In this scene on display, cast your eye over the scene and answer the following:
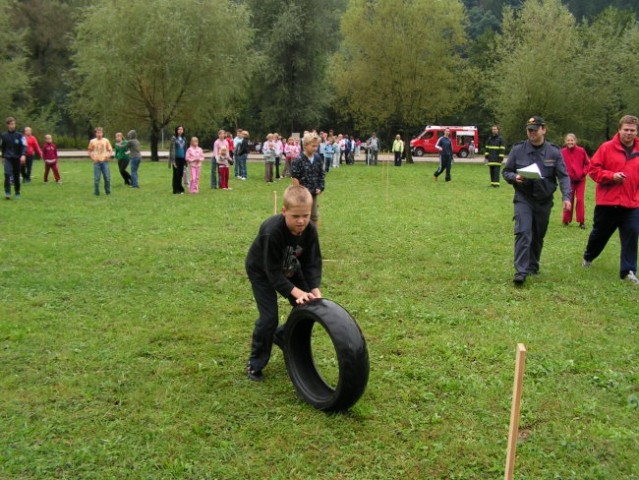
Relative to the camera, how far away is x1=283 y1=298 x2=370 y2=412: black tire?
4.50 m

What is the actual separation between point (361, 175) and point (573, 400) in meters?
23.6

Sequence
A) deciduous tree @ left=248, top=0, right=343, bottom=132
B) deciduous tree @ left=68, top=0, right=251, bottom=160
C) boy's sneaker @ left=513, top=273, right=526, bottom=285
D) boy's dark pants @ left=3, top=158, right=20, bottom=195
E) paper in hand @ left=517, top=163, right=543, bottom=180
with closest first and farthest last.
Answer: paper in hand @ left=517, top=163, right=543, bottom=180 → boy's sneaker @ left=513, top=273, right=526, bottom=285 → boy's dark pants @ left=3, top=158, right=20, bottom=195 → deciduous tree @ left=68, top=0, right=251, bottom=160 → deciduous tree @ left=248, top=0, right=343, bottom=132

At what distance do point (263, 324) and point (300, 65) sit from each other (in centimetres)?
4456

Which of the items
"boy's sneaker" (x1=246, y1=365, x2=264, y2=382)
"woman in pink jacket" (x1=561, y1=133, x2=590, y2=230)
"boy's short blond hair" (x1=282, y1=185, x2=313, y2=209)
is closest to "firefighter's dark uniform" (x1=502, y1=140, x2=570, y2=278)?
"boy's sneaker" (x1=246, y1=365, x2=264, y2=382)

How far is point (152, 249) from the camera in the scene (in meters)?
10.7

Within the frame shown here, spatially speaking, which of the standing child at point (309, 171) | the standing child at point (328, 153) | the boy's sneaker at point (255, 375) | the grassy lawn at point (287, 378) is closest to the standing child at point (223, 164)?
the grassy lawn at point (287, 378)

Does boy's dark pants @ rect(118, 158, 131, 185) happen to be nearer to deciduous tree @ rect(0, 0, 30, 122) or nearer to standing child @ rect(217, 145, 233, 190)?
standing child @ rect(217, 145, 233, 190)

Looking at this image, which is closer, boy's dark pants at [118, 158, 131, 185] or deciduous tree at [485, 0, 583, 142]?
boy's dark pants at [118, 158, 131, 185]

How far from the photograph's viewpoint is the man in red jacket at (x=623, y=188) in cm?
845

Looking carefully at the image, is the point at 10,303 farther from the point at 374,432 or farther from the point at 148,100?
the point at 148,100

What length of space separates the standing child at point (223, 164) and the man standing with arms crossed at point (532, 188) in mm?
12693

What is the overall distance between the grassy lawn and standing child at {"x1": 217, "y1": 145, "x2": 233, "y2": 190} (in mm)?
8790

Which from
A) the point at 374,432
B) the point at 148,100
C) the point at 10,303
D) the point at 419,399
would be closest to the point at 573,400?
the point at 419,399

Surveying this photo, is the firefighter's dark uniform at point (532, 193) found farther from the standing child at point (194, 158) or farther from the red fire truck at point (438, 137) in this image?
the red fire truck at point (438, 137)
